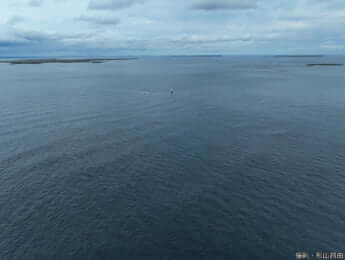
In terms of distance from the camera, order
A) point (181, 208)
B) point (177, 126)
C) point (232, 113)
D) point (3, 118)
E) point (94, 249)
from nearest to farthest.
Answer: point (94, 249)
point (181, 208)
point (177, 126)
point (3, 118)
point (232, 113)

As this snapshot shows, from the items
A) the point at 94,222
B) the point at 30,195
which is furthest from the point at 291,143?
the point at 30,195

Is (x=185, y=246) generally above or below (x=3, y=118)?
below

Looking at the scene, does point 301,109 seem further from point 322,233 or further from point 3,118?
point 3,118

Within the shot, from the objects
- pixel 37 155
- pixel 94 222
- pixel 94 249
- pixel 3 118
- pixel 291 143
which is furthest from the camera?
pixel 3 118

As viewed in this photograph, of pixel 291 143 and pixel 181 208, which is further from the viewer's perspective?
pixel 291 143

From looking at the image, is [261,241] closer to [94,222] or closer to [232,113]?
[94,222]

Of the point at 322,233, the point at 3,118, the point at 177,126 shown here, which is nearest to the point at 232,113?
the point at 177,126
